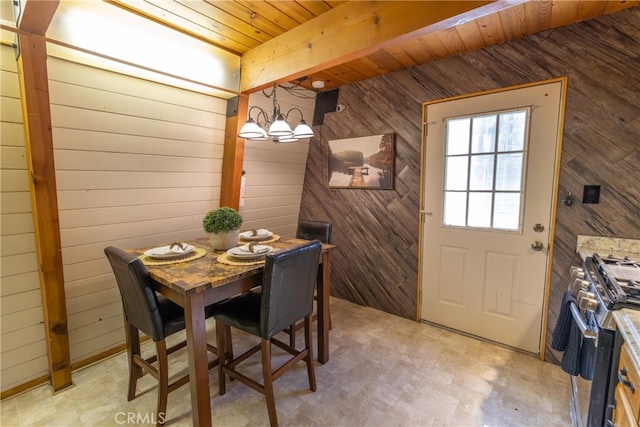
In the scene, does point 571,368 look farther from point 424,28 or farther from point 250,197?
point 250,197

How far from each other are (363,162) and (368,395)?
206cm

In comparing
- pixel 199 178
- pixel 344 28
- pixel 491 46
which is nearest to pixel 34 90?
pixel 199 178

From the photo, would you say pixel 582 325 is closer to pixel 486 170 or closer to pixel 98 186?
pixel 486 170

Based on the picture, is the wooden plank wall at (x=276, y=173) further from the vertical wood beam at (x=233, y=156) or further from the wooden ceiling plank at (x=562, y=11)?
the wooden ceiling plank at (x=562, y=11)

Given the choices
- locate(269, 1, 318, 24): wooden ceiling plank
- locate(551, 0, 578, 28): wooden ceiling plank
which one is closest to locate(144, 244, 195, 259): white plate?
locate(269, 1, 318, 24): wooden ceiling plank

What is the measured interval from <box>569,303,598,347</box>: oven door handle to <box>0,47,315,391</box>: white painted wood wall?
267cm

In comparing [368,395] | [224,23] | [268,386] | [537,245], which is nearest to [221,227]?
[268,386]

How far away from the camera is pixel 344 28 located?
68.9 inches

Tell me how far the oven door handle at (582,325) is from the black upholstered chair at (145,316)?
6.30ft

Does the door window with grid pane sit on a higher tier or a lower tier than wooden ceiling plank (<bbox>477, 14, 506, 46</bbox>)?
lower

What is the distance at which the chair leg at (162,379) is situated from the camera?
1570mm

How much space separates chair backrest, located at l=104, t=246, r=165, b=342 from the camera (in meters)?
1.47

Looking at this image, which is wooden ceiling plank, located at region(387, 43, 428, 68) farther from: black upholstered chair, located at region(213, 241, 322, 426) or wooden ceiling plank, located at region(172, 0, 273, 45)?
black upholstered chair, located at region(213, 241, 322, 426)

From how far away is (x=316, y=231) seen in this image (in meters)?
2.80
